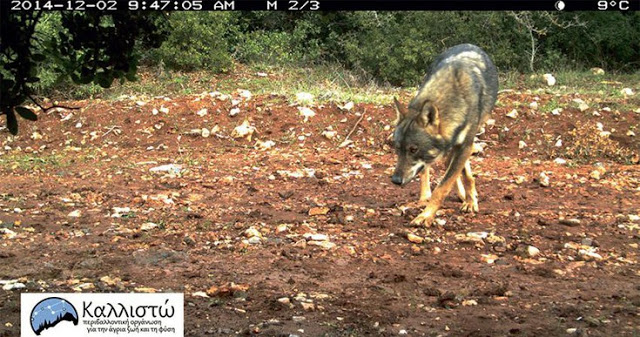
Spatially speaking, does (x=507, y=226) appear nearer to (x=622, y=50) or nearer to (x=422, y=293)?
(x=422, y=293)

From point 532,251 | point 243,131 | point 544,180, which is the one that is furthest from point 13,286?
point 243,131

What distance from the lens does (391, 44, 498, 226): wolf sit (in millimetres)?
6910

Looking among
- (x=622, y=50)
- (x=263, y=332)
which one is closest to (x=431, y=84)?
(x=263, y=332)

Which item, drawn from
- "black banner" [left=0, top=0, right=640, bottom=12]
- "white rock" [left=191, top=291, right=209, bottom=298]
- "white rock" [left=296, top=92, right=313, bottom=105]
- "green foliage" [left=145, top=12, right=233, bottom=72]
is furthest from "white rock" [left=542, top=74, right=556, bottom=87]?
"black banner" [left=0, top=0, right=640, bottom=12]

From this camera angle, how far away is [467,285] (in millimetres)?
5656

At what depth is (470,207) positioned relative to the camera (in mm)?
7734

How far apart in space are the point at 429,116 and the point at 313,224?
4.73ft

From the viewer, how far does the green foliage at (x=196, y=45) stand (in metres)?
14.7

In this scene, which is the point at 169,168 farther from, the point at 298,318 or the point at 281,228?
the point at 298,318

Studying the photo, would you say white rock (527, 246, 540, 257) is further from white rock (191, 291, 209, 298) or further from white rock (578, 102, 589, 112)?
white rock (578, 102, 589, 112)

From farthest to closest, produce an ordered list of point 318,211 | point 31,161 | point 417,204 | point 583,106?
point 583,106 → point 31,161 → point 417,204 → point 318,211

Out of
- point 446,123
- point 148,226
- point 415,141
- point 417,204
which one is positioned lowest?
point 417,204

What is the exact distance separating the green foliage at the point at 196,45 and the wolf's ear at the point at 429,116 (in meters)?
8.63

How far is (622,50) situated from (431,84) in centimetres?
1043
